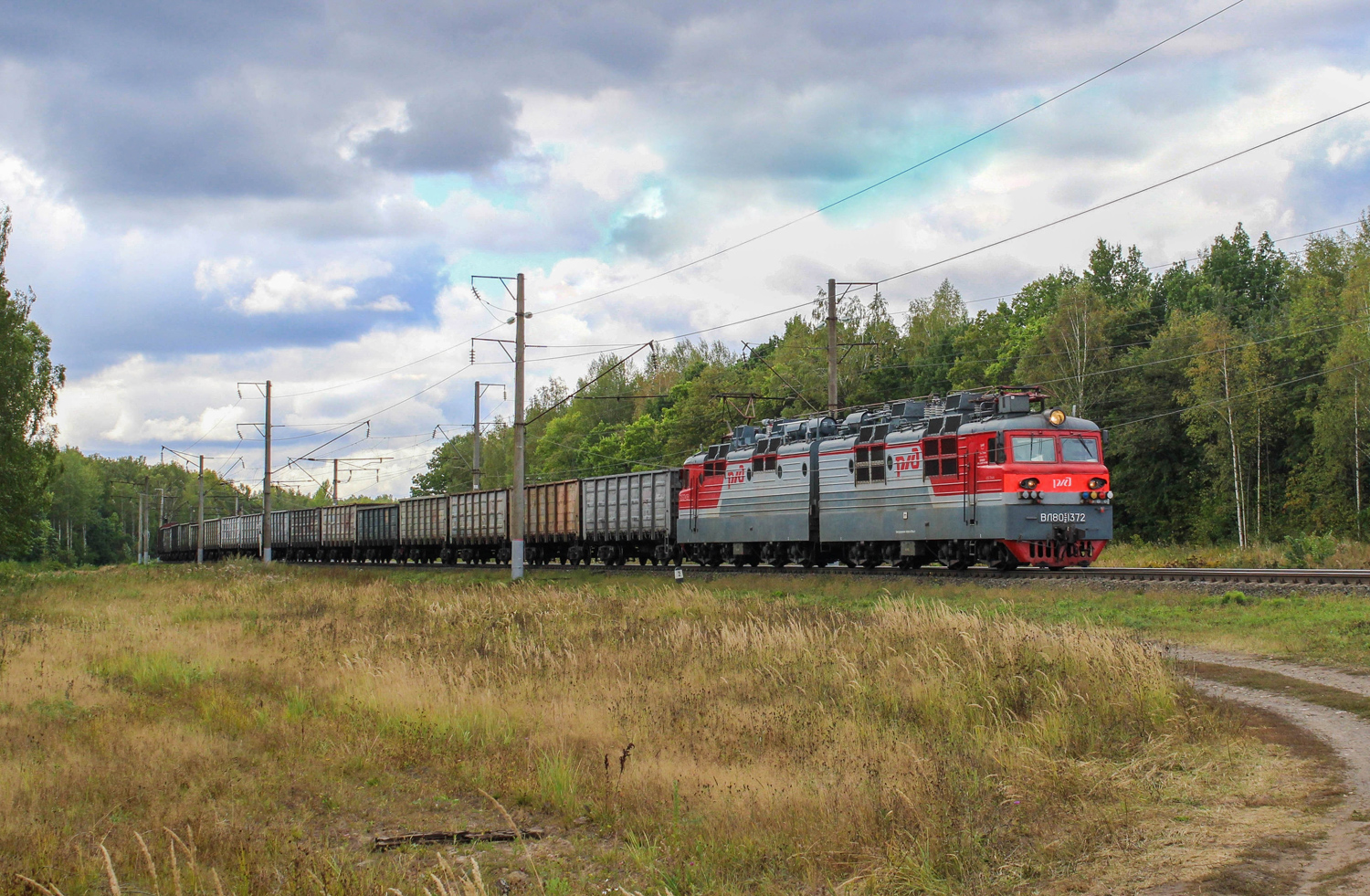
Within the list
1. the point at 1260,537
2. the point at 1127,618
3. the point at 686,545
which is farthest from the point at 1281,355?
the point at 1127,618

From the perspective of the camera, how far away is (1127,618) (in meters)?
20.4

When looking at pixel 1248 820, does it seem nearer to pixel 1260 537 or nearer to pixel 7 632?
pixel 7 632

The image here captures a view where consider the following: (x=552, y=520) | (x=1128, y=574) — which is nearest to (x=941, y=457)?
(x=1128, y=574)

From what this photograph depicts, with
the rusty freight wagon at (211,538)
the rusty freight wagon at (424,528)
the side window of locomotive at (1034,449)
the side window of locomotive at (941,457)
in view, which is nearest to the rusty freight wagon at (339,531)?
the rusty freight wagon at (424,528)

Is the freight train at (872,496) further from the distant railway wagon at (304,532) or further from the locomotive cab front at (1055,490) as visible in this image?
the distant railway wagon at (304,532)

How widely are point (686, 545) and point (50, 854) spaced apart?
113ft

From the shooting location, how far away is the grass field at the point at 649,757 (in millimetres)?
8469

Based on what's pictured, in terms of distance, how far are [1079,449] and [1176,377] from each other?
134 ft

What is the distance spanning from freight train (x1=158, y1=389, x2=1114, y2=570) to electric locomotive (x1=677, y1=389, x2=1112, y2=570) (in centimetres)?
4

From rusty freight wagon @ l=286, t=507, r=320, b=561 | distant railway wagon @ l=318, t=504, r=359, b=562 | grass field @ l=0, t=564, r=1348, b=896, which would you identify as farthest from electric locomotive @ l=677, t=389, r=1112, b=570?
rusty freight wagon @ l=286, t=507, r=320, b=561

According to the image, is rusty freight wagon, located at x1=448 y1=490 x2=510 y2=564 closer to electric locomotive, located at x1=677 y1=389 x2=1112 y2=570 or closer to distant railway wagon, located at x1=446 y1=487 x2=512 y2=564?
distant railway wagon, located at x1=446 y1=487 x2=512 y2=564

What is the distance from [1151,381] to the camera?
65500 mm

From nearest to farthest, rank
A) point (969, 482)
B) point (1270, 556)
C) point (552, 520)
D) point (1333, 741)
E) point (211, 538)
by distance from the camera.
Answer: point (1333, 741) < point (969, 482) < point (1270, 556) < point (552, 520) < point (211, 538)

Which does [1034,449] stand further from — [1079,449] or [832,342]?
[832,342]
